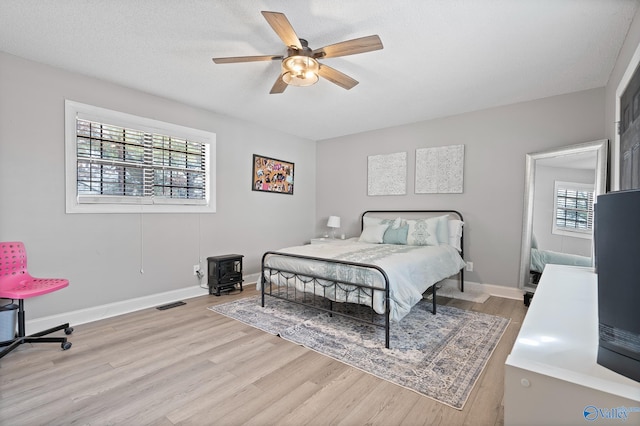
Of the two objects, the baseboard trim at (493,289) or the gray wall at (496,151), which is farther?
the baseboard trim at (493,289)

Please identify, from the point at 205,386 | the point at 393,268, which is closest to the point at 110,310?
the point at 205,386

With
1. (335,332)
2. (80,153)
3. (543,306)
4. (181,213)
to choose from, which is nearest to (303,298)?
(335,332)

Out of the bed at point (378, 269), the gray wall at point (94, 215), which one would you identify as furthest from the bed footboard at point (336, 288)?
the gray wall at point (94, 215)

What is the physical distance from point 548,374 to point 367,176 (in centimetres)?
445

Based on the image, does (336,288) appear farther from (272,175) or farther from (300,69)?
(272,175)

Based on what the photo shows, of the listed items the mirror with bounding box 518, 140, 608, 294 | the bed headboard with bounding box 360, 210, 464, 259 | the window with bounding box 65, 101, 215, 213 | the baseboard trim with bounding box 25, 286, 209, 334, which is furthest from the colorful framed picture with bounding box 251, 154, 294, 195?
the mirror with bounding box 518, 140, 608, 294

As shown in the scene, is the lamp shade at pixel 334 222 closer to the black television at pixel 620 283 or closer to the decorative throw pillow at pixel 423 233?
the decorative throw pillow at pixel 423 233

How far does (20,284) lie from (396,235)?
13.2 ft

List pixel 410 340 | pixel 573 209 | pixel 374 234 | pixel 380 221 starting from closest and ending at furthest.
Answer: pixel 410 340 < pixel 573 209 < pixel 374 234 < pixel 380 221

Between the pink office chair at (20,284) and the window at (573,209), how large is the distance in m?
5.05

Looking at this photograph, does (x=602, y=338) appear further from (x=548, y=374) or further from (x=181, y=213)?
(x=181, y=213)

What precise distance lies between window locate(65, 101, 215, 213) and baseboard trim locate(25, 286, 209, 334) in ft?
3.42

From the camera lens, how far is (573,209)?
3.21m

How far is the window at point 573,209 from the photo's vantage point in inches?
122
